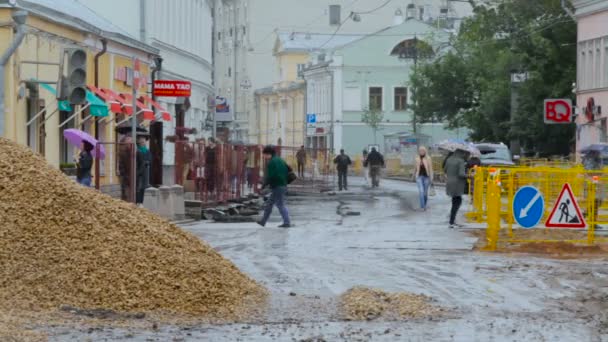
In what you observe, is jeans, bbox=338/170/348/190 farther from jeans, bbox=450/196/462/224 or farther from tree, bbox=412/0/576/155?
jeans, bbox=450/196/462/224

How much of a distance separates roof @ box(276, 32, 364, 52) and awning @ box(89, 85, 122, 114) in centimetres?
7924

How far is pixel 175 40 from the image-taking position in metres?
58.5

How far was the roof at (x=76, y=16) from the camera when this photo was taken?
102 ft

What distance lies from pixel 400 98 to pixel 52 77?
72.5 m

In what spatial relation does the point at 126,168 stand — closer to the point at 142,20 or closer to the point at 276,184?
the point at 276,184

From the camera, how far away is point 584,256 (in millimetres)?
21875

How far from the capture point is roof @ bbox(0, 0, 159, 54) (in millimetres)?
31234

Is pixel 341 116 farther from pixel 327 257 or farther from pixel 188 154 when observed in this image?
pixel 327 257

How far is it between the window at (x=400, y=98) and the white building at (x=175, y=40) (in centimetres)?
2990

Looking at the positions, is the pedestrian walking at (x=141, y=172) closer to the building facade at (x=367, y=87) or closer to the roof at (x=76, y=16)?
the roof at (x=76, y=16)

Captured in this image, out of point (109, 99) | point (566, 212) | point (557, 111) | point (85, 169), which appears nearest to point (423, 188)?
point (109, 99)

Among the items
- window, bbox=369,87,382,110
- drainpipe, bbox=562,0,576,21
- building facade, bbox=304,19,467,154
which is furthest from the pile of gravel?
window, bbox=369,87,382,110

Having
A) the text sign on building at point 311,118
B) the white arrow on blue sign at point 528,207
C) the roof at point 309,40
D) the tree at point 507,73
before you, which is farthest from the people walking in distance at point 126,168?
the roof at point 309,40

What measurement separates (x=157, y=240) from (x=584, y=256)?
9.15 metres
